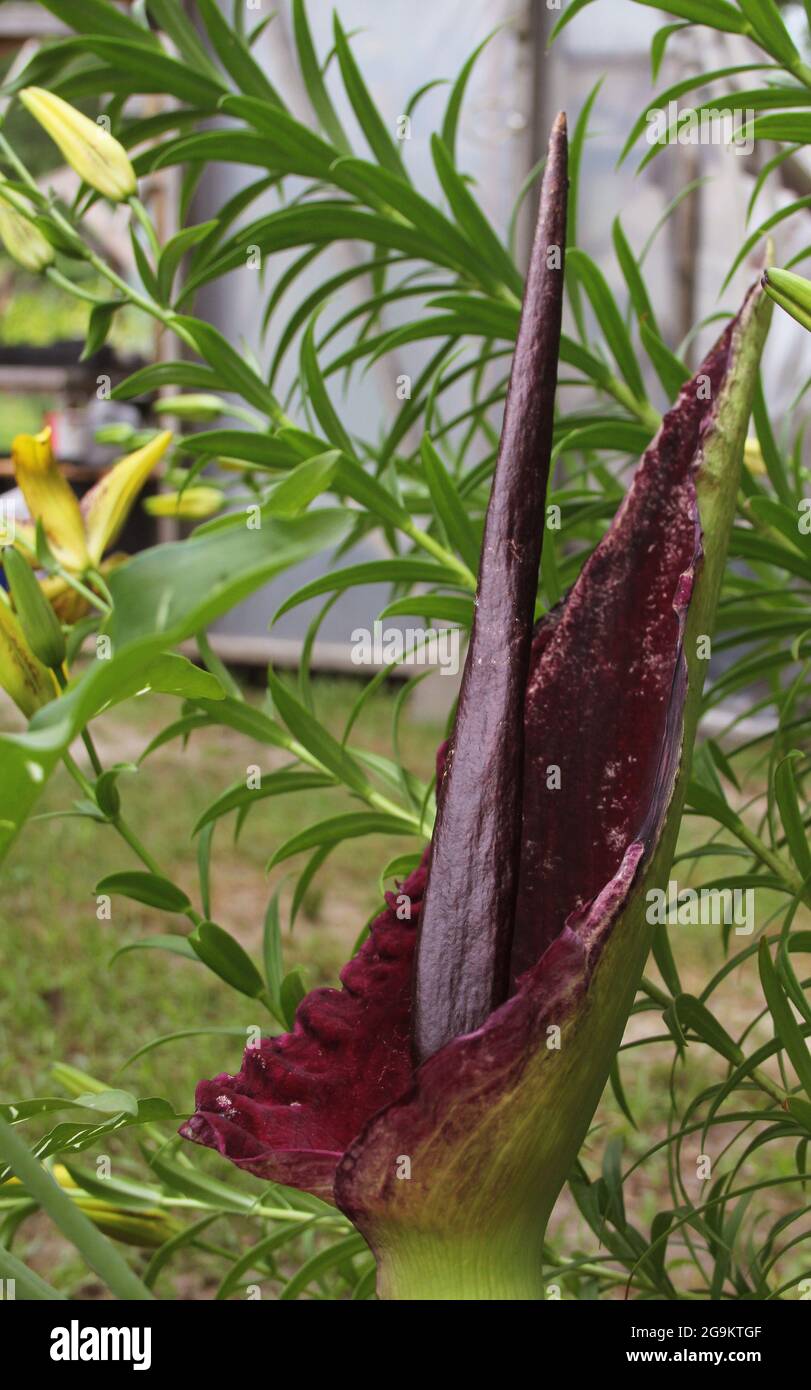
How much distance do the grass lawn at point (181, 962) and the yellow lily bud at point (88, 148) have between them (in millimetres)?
322

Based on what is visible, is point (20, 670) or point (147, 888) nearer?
point (20, 670)

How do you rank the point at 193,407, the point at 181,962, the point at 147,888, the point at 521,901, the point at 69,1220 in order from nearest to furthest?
1. the point at 69,1220
2. the point at 521,901
3. the point at 147,888
4. the point at 193,407
5. the point at 181,962

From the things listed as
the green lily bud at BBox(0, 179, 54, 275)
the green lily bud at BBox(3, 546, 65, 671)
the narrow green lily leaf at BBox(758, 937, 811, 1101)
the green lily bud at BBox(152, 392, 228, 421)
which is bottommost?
the narrow green lily leaf at BBox(758, 937, 811, 1101)

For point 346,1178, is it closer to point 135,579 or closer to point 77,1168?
point 135,579

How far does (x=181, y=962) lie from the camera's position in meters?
1.46

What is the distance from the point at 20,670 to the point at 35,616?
1cm

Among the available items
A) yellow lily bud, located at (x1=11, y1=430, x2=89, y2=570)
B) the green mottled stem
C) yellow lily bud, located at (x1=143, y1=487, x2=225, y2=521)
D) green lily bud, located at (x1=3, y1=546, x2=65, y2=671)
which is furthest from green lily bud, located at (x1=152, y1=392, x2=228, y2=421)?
the green mottled stem

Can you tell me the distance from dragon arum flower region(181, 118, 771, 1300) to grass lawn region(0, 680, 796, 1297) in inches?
14.0

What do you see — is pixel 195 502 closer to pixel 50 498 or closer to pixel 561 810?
pixel 50 498

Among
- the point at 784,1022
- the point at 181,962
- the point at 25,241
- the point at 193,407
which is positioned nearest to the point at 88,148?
the point at 25,241

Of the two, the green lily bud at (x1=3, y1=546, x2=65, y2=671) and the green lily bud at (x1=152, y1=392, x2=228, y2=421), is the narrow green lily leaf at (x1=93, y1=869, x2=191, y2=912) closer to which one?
the green lily bud at (x1=3, y1=546, x2=65, y2=671)

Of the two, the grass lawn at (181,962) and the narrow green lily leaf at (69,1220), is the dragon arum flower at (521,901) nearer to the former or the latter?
the narrow green lily leaf at (69,1220)

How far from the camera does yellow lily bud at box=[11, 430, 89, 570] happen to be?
0.33 metres

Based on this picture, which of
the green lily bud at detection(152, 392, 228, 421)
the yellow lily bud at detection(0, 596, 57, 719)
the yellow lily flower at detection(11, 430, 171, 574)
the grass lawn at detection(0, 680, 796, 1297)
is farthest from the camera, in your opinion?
the grass lawn at detection(0, 680, 796, 1297)
